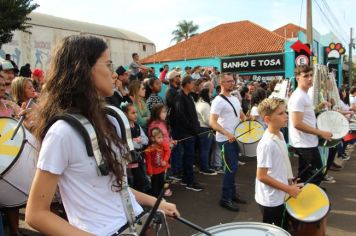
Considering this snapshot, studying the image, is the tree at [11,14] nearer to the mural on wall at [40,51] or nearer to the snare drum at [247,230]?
the mural on wall at [40,51]

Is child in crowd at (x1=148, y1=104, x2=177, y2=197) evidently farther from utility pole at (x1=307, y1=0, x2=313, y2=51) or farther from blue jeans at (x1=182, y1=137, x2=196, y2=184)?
utility pole at (x1=307, y1=0, x2=313, y2=51)

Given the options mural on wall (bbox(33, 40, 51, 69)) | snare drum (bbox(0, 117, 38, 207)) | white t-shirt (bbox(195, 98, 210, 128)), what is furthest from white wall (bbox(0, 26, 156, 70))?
snare drum (bbox(0, 117, 38, 207))

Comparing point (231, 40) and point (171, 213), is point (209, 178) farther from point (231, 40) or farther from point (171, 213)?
point (231, 40)

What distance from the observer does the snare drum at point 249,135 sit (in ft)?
17.8

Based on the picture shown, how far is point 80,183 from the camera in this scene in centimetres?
140

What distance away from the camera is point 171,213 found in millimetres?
1728

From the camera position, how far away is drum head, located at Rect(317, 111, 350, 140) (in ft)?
17.5

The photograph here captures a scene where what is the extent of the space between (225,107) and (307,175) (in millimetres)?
1476

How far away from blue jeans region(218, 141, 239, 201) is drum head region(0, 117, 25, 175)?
3003mm

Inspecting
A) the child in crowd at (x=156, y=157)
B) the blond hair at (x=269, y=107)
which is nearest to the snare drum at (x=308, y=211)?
the blond hair at (x=269, y=107)

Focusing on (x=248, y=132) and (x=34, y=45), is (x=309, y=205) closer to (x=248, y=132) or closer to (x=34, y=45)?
(x=248, y=132)

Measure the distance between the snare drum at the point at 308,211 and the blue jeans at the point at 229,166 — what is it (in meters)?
1.92

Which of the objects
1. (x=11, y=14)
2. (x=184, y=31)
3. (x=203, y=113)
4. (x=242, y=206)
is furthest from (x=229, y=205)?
(x=184, y=31)

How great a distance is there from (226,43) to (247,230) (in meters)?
37.5
